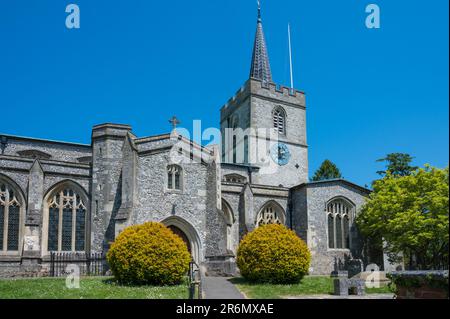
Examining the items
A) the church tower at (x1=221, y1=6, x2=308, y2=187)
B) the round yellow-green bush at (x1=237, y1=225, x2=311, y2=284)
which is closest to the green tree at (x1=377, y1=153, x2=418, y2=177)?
the church tower at (x1=221, y1=6, x2=308, y2=187)

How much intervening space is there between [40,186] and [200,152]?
8.33 meters

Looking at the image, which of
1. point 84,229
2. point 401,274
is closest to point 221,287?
point 401,274

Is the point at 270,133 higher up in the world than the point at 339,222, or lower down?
higher up

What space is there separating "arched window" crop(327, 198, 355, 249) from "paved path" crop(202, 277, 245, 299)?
39.2 ft

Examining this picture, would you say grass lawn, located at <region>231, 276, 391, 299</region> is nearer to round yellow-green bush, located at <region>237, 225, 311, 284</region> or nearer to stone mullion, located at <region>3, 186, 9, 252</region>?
round yellow-green bush, located at <region>237, 225, 311, 284</region>

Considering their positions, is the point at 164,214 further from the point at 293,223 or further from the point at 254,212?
the point at 293,223

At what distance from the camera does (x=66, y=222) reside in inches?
942

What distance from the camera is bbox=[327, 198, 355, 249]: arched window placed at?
29297 millimetres

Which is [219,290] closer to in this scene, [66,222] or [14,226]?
[66,222]

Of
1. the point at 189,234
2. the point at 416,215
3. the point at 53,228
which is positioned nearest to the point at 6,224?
the point at 53,228

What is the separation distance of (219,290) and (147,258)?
310 cm

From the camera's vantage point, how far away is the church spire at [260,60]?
4678 centimetres

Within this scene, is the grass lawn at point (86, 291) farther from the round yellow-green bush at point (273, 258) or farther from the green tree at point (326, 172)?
the green tree at point (326, 172)

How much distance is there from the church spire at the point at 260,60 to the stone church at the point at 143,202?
63.7ft
